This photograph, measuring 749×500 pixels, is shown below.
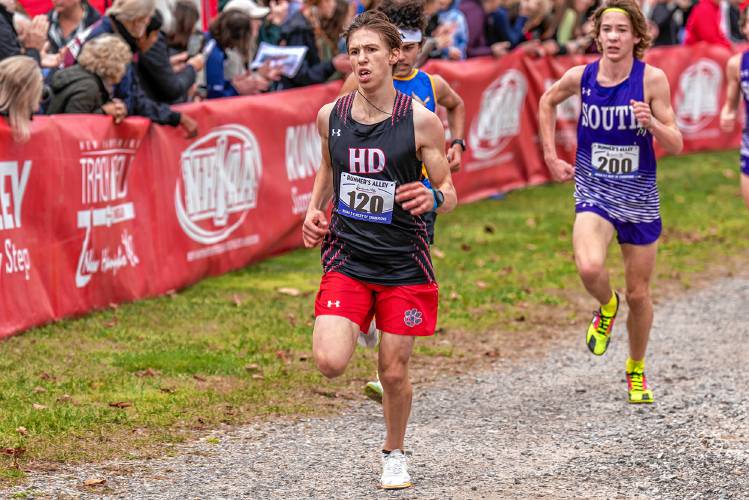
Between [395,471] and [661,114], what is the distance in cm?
277

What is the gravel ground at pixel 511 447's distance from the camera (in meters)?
5.98

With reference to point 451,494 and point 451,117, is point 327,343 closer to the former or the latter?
point 451,494

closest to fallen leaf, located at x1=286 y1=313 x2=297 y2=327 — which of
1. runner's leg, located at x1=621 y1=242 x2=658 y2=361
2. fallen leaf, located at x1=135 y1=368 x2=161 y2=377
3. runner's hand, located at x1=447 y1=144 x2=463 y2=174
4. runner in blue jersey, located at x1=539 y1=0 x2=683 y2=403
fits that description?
fallen leaf, located at x1=135 y1=368 x2=161 y2=377

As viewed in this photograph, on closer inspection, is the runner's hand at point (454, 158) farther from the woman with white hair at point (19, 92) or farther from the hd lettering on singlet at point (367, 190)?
the woman with white hair at point (19, 92)

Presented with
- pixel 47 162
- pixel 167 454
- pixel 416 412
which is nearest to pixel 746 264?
pixel 416 412

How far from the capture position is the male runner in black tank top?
19.1 ft

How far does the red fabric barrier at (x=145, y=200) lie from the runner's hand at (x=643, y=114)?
13.3 feet

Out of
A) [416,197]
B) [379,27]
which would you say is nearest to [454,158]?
[379,27]

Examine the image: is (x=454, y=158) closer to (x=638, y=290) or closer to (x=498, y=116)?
(x=638, y=290)

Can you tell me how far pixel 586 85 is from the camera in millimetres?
7746

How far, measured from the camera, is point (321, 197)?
6117 mm

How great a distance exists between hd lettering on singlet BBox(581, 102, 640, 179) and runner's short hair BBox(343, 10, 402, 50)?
6.85 ft

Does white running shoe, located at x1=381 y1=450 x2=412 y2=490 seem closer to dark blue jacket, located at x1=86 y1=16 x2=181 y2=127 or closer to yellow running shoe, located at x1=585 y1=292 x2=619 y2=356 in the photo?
yellow running shoe, located at x1=585 y1=292 x2=619 y2=356

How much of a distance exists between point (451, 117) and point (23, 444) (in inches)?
130
